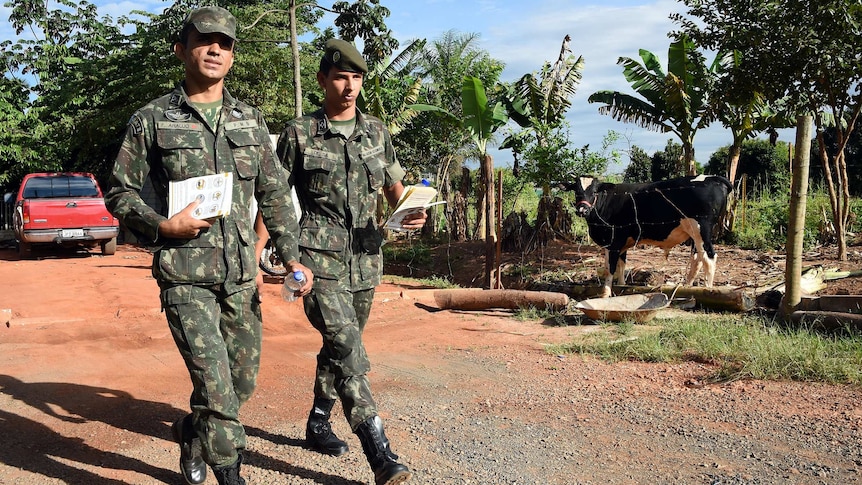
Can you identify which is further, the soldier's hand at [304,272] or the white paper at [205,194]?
the soldier's hand at [304,272]

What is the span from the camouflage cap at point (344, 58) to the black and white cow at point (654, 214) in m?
6.86

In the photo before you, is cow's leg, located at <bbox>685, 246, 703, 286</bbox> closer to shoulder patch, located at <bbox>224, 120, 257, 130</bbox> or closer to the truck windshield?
shoulder patch, located at <bbox>224, 120, 257, 130</bbox>

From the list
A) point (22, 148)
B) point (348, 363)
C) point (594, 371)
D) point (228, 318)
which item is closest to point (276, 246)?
point (228, 318)

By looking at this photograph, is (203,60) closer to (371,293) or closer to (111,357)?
(371,293)

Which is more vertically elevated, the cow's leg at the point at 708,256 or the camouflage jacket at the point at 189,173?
the camouflage jacket at the point at 189,173

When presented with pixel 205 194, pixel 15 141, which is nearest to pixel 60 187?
pixel 15 141

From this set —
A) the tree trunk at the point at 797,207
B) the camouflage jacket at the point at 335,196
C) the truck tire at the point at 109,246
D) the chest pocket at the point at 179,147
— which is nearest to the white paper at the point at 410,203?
the camouflage jacket at the point at 335,196

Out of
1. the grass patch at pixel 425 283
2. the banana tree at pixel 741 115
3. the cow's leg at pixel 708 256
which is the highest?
the banana tree at pixel 741 115

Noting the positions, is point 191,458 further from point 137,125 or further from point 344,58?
point 344,58

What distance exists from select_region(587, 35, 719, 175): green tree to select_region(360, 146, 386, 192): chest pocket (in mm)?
10854

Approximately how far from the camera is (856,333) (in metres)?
6.23

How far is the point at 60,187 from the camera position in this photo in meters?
15.4

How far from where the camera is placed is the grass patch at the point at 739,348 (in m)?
5.44

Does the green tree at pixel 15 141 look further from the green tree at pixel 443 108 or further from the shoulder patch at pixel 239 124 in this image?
the shoulder patch at pixel 239 124
